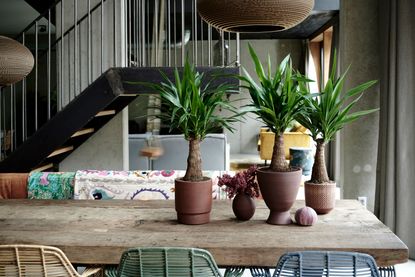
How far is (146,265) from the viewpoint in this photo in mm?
1688

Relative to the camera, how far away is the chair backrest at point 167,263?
167 cm

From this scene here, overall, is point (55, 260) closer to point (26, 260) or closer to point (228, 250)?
point (26, 260)

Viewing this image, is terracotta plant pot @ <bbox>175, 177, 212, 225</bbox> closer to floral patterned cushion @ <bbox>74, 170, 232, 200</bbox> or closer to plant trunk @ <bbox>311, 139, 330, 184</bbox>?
plant trunk @ <bbox>311, 139, 330, 184</bbox>

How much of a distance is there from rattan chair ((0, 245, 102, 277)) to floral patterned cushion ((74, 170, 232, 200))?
1.66 metres

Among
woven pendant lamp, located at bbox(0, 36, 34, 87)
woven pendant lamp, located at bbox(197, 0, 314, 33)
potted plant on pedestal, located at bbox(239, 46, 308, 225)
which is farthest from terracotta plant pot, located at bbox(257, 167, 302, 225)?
woven pendant lamp, located at bbox(0, 36, 34, 87)

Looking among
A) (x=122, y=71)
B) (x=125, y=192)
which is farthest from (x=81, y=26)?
(x=125, y=192)

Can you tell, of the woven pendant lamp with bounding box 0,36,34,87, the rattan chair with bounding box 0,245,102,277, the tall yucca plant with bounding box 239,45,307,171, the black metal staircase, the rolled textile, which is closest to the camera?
the rattan chair with bounding box 0,245,102,277

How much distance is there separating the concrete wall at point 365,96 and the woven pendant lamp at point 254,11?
9.62ft

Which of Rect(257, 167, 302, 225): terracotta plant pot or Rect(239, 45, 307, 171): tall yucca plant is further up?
Rect(239, 45, 307, 171): tall yucca plant

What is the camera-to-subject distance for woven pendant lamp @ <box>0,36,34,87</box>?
2.96 m

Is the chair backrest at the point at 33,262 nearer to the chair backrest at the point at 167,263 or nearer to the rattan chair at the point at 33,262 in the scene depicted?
the rattan chair at the point at 33,262

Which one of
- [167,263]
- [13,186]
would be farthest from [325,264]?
[13,186]

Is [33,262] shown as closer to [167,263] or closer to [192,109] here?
[167,263]

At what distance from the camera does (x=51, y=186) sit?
355cm
